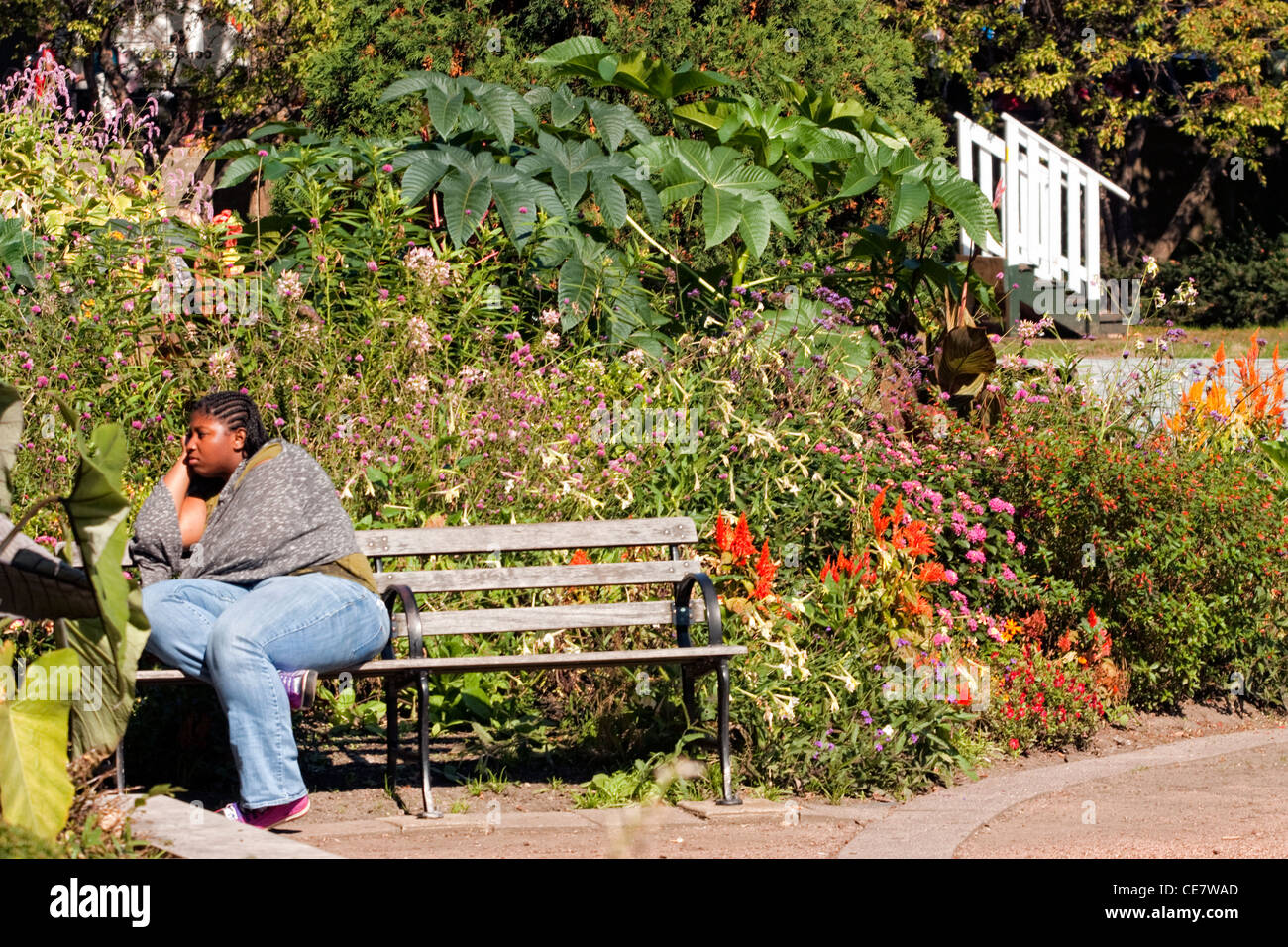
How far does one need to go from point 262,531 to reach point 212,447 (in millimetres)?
356

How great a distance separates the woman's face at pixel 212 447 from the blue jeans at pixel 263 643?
0.38 m

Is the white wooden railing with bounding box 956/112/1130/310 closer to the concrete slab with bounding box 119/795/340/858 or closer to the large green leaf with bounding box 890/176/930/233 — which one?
the large green leaf with bounding box 890/176/930/233

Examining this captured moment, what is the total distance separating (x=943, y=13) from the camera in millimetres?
19188

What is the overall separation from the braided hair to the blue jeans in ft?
1.57

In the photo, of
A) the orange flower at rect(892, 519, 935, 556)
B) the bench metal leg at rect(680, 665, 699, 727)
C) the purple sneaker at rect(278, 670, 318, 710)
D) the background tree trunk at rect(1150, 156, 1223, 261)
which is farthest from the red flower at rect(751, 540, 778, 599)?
the background tree trunk at rect(1150, 156, 1223, 261)

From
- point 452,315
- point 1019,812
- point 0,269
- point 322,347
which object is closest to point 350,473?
point 322,347

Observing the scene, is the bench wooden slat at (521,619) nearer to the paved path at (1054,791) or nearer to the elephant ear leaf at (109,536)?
the paved path at (1054,791)

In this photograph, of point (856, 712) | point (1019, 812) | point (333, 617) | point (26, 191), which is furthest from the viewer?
point (26, 191)

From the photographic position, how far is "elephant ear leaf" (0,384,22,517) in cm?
265

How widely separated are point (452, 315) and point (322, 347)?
748mm

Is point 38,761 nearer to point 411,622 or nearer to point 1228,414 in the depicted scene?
point 411,622

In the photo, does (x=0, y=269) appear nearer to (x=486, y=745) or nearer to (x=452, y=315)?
(x=452, y=315)

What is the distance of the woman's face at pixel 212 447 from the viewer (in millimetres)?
4527

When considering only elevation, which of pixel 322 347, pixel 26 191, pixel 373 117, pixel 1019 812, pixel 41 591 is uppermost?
pixel 373 117
